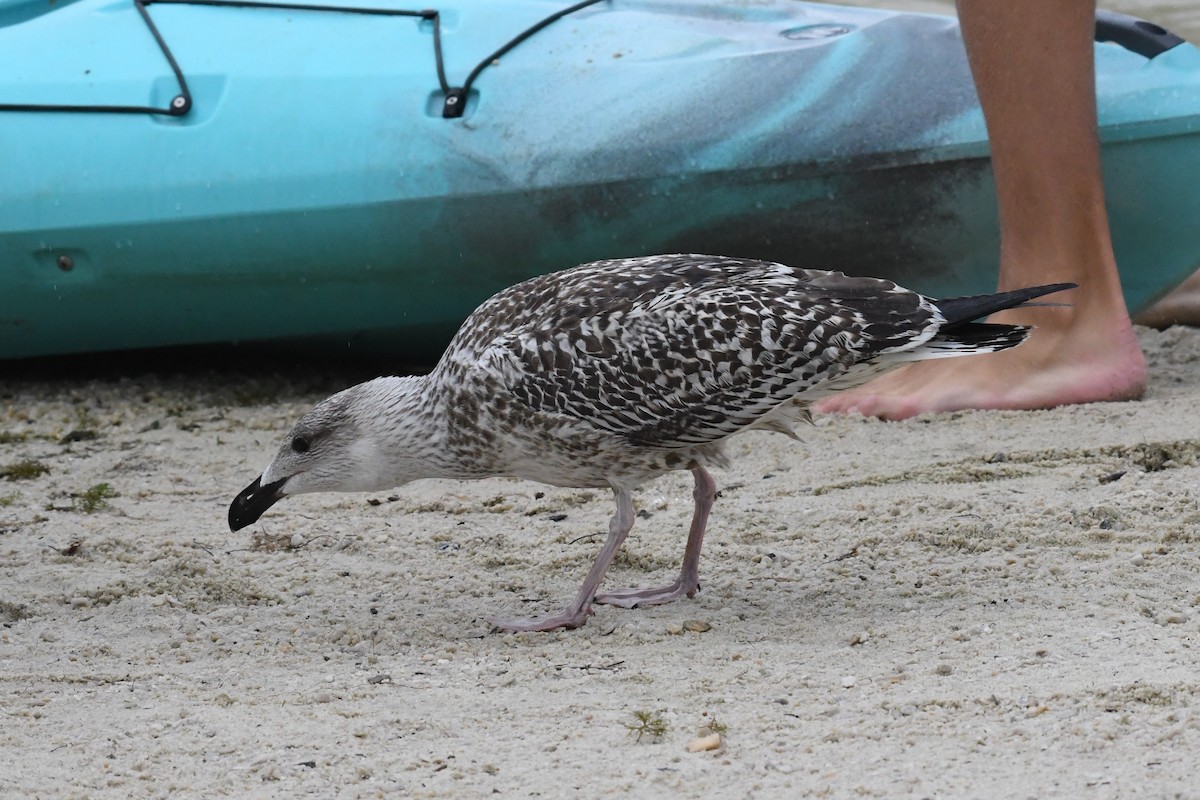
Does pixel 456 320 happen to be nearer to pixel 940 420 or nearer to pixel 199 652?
pixel 940 420

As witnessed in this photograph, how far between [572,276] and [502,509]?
3.49 ft

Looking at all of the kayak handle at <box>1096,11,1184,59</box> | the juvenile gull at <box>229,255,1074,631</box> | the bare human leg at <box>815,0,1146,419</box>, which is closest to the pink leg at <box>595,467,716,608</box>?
the juvenile gull at <box>229,255,1074,631</box>

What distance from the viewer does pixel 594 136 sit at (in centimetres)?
566

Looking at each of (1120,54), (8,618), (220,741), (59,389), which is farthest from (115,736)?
(1120,54)

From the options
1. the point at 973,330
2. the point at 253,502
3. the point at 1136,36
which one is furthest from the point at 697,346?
the point at 1136,36

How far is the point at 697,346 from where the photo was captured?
11.6 ft

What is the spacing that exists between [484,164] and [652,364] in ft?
7.74

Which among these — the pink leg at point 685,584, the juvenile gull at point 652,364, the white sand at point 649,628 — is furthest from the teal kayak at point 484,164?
the pink leg at point 685,584

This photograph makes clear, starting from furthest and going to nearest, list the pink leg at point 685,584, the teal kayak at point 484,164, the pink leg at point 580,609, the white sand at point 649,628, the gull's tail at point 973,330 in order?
the teal kayak at point 484,164 < the pink leg at point 685,584 < the pink leg at point 580,609 < the gull's tail at point 973,330 < the white sand at point 649,628

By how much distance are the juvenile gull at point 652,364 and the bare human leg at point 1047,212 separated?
142 cm

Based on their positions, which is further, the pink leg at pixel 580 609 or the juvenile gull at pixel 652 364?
the pink leg at pixel 580 609

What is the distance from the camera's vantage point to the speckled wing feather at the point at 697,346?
3.52 meters

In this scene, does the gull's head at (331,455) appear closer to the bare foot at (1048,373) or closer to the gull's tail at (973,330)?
the gull's tail at (973,330)

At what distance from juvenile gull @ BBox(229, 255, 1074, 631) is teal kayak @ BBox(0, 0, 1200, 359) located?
1.88 meters
